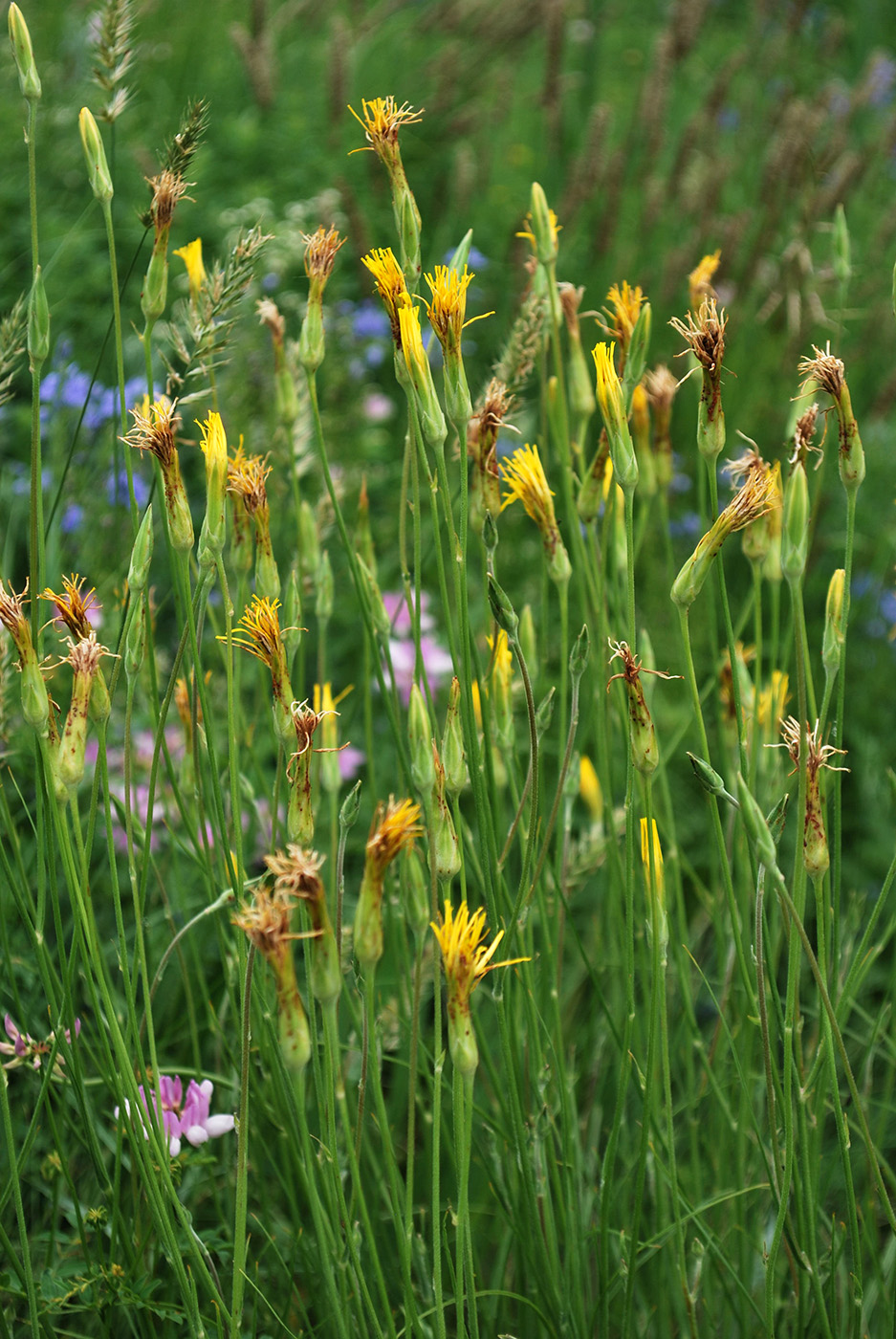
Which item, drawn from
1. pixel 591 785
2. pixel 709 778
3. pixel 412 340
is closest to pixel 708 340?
pixel 412 340

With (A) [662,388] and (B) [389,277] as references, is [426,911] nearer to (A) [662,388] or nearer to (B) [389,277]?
(B) [389,277]

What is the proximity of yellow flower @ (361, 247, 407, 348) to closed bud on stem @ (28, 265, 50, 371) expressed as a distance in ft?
0.92

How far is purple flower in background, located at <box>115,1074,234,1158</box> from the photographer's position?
1.09 m

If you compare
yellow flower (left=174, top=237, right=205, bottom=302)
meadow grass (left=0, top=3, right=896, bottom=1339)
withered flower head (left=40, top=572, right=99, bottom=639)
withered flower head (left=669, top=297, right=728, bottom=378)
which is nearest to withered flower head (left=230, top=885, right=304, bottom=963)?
meadow grass (left=0, top=3, right=896, bottom=1339)

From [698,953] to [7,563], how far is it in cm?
127

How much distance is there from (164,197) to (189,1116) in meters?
0.83

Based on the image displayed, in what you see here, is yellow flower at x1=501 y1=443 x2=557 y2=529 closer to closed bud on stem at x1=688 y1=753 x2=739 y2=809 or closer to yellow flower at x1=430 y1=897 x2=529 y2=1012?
closed bud on stem at x1=688 y1=753 x2=739 y2=809

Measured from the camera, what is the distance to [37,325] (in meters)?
0.98

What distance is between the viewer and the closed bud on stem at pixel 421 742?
896 millimetres

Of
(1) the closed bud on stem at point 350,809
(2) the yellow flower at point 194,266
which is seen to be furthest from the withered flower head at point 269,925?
(2) the yellow flower at point 194,266

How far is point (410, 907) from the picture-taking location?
998mm

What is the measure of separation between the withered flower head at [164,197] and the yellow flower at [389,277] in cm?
20

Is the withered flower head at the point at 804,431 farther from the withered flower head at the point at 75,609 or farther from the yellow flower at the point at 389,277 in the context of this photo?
the withered flower head at the point at 75,609

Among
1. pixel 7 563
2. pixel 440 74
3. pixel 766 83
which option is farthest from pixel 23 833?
pixel 766 83
